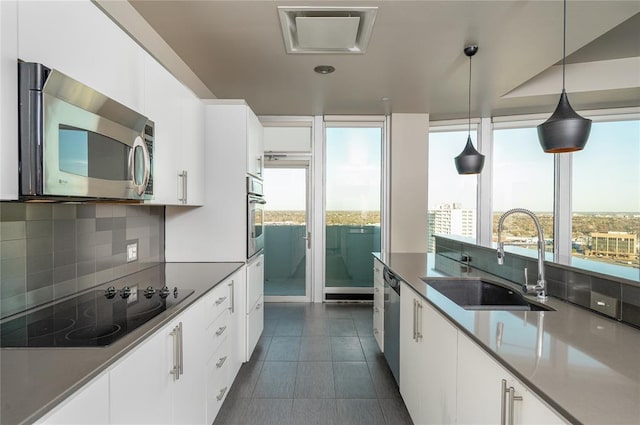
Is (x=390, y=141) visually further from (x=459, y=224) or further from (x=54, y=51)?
(x=54, y=51)

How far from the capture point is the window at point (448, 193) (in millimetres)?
5328

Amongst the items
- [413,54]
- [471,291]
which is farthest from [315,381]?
[413,54]

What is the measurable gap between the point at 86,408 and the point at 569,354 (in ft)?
4.87

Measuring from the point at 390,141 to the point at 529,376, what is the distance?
4.39m

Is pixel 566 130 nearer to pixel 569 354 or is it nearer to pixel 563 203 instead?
pixel 569 354

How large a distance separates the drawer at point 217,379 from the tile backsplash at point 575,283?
200 cm

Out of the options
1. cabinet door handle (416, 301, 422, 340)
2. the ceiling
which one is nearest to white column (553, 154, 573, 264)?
the ceiling

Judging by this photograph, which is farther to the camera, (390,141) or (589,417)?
(390,141)

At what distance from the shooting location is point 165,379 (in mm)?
1435

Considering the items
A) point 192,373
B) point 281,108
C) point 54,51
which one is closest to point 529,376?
point 192,373

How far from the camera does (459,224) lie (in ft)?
17.6

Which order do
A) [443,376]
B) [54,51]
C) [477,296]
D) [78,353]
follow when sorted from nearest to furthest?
[78,353] → [54,51] → [443,376] → [477,296]

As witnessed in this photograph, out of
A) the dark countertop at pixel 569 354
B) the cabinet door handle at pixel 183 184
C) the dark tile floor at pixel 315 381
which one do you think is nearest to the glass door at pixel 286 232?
the dark tile floor at pixel 315 381

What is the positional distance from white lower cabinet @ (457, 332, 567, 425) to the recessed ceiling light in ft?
8.81
